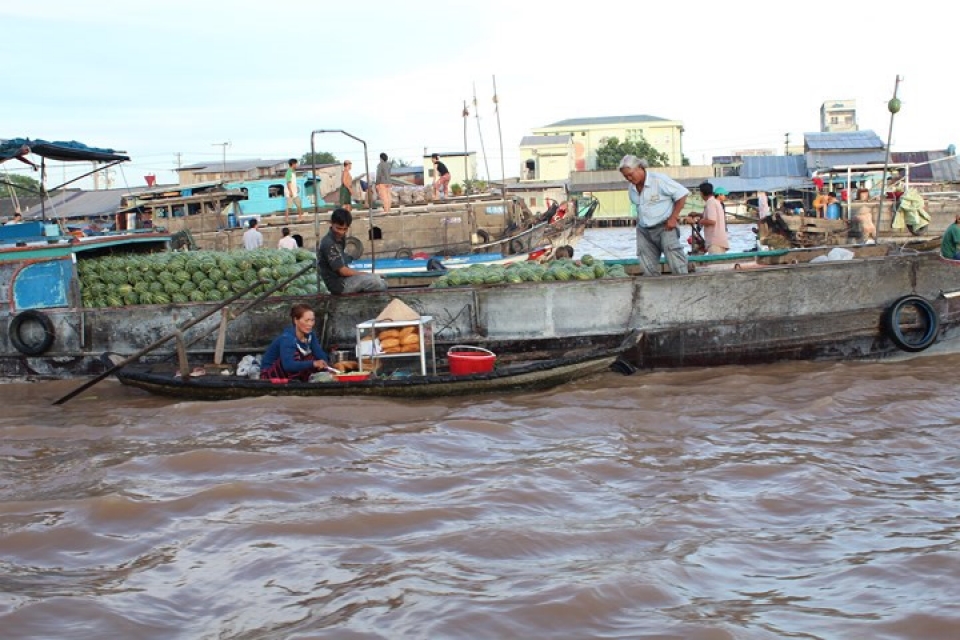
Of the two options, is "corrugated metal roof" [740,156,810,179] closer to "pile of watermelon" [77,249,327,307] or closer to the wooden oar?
"pile of watermelon" [77,249,327,307]

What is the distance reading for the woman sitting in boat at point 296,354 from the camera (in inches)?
324

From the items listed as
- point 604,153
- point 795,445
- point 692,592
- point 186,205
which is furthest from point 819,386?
point 604,153

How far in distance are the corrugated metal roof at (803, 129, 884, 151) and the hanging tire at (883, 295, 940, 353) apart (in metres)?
38.5

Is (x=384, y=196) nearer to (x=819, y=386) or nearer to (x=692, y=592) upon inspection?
(x=819, y=386)

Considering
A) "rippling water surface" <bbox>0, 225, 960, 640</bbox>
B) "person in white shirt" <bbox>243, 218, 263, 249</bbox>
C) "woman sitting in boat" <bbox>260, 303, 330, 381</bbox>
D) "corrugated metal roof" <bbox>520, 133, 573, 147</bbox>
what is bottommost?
"rippling water surface" <bbox>0, 225, 960, 640</bbox>

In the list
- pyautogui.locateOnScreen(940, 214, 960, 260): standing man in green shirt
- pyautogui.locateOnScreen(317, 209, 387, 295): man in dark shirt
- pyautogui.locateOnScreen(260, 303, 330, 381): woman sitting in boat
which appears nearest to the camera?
pyautogui.locateOnScreen(260, 303, 330, 381): woman sitting in boat

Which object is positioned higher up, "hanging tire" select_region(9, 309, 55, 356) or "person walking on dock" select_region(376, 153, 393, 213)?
"person walking on dock" select_region(376, 153, 393, 213)

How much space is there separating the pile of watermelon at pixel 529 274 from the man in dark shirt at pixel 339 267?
28.5 inches

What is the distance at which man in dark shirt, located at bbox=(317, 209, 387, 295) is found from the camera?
8816 mm

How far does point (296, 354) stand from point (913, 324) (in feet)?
19.3

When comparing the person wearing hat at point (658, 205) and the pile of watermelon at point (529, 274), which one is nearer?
the person wearing hat at point (658, 205)

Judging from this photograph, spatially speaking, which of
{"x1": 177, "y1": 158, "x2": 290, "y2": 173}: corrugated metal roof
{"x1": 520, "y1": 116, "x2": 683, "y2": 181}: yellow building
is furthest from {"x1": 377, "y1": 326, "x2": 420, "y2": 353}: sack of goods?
{"x1": 520, "y1": 116, "x2": 683, "y2": 181}: yellow building

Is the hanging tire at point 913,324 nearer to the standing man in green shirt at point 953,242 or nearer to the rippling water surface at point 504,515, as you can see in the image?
the rippling water surface at point 504,515

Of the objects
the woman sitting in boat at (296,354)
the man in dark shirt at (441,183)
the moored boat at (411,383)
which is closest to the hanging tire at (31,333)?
the moored boat at (411,383)
